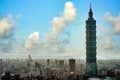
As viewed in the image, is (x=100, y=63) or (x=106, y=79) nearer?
(x=106, y=79)

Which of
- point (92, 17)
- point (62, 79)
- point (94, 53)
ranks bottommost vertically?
point (62, 79)

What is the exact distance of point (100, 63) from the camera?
23391mm

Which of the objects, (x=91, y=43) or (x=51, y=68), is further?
(x=51, y=68)

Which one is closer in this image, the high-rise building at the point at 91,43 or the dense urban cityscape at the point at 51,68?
the dense urban cityscape at the point at 51,68

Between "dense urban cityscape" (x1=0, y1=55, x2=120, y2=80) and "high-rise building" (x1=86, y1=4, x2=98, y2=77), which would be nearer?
"dense urban cityscape" (x1=0, y1=55, x2=120, y2=80)

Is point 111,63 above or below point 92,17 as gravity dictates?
below

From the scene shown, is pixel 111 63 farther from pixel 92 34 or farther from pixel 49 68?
pixel 49 68

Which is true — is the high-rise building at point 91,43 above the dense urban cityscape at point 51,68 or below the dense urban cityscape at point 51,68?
above

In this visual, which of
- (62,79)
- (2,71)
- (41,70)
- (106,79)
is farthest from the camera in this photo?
(41,70)

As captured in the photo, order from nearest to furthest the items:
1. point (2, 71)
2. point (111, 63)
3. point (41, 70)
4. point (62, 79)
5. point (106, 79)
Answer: point (106, 79) → point (62, 79) → point (2, 71) → point (41, 70) → point (111, 63)

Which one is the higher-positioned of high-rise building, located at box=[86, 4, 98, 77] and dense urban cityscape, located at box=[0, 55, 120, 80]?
high-rise building, located at box=[86, 4, 98, 77]

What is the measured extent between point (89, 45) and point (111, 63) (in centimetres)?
264

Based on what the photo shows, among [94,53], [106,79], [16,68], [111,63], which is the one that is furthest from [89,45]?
[106,79]

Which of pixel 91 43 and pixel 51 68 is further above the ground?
pixel 91 43
